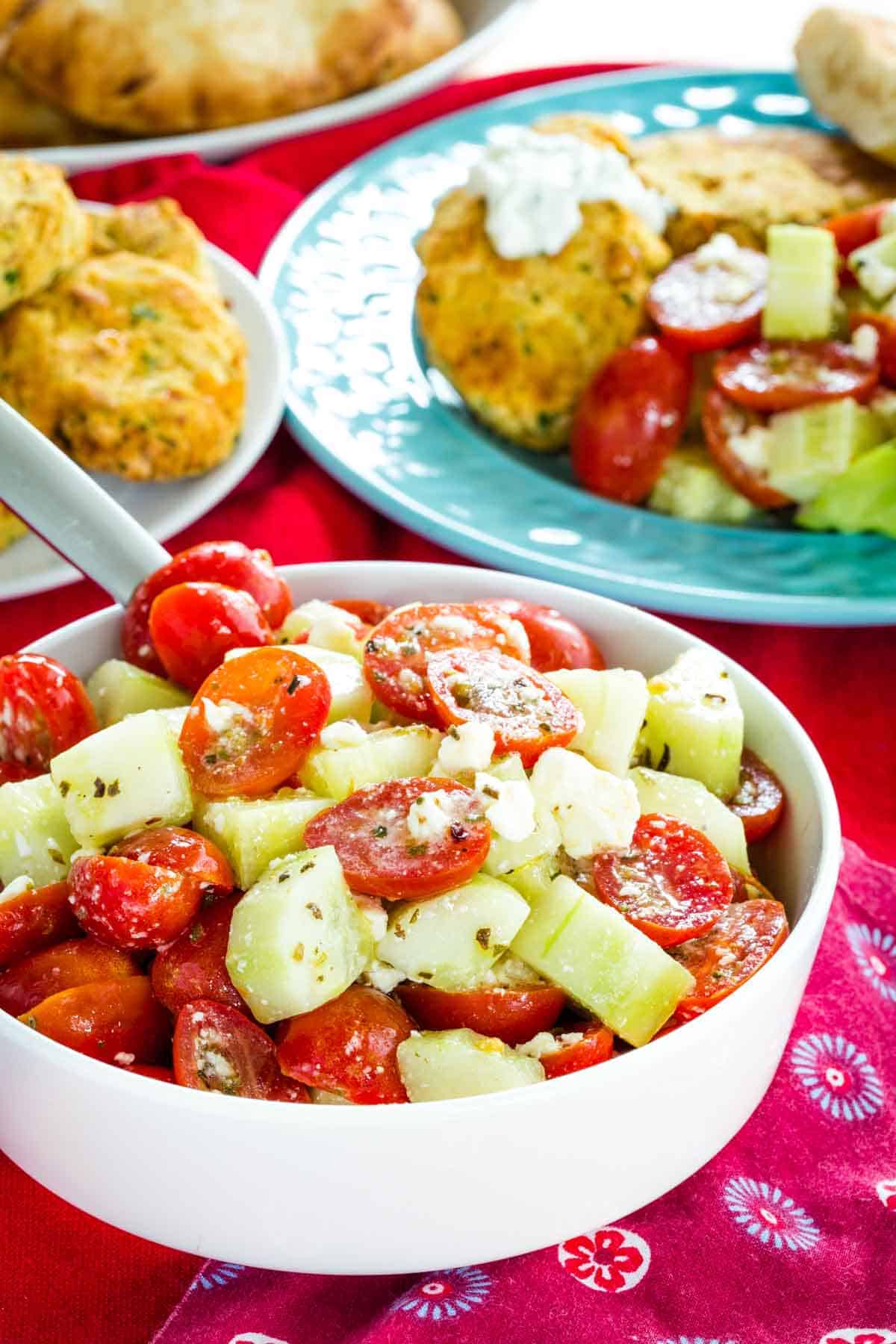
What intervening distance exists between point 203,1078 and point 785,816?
652 millimetres

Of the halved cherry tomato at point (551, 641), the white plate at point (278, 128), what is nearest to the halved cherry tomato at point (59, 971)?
the halved cherry tomato at point (551, 641)

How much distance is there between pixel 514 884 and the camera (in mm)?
1271

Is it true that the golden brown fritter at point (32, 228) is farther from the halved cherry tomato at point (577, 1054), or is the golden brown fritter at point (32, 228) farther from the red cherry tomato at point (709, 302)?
the halved cherry tomato at point (577, 1054)

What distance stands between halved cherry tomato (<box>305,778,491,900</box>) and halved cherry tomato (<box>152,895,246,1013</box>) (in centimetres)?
10

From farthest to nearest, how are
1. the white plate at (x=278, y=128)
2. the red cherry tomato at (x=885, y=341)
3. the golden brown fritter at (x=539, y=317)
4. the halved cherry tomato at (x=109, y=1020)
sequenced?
the white plate at (x=278, y=128)
the golden brown fritter at (x=539, y=317)
the red cherry tomato at (x=885, y=341)
the halved cherry tomato at (x=109, y=1020)

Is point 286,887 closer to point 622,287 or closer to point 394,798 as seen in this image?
point 394,798

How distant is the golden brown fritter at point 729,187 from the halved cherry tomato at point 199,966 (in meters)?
1.80

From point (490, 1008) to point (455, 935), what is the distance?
0.07 metres

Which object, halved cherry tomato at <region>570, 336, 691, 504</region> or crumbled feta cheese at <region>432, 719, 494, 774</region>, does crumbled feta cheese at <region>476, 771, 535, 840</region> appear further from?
halved cherry tomato at <region>570, 336, 691, 504</region>

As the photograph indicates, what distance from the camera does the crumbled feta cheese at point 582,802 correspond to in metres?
1.29

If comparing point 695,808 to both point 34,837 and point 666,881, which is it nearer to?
point 666,881

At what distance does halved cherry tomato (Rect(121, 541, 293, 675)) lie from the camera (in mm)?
1613

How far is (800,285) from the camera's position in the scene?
7.71 feet

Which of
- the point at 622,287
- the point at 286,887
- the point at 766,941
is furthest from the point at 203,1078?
the point at 622,287
